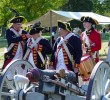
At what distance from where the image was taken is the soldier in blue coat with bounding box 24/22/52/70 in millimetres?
7005

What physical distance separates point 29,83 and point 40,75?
1.52ft

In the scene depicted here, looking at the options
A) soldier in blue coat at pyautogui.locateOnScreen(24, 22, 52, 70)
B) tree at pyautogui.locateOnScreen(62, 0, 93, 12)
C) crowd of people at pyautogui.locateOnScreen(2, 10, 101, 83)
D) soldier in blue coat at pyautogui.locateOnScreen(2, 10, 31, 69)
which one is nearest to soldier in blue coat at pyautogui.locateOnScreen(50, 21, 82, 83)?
crowd of people at pyautogui.locateOnScreen(2, 10, 101, 83)

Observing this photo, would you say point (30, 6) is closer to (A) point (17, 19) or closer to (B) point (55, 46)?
(A) point (17, 19)

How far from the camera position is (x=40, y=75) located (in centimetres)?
529

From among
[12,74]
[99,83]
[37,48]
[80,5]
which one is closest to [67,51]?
[37,48]

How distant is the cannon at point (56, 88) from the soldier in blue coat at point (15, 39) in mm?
1533

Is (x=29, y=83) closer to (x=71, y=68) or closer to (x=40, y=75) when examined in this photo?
(x=40, y=75)

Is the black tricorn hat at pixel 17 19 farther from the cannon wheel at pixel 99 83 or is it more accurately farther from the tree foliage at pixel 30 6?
the tree foliage at pixel 30 6

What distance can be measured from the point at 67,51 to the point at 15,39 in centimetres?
122

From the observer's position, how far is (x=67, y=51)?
668 centimetres

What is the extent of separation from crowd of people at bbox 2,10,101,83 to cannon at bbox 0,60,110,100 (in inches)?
28.1

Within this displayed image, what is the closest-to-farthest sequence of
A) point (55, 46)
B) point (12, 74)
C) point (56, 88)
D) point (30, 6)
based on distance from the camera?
point (56, 88)
point (12, 74)
point (55, 46)
point (30, 6)

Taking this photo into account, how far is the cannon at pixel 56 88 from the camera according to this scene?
5293 millimetres

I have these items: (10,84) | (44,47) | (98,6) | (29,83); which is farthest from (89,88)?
(98,6)
